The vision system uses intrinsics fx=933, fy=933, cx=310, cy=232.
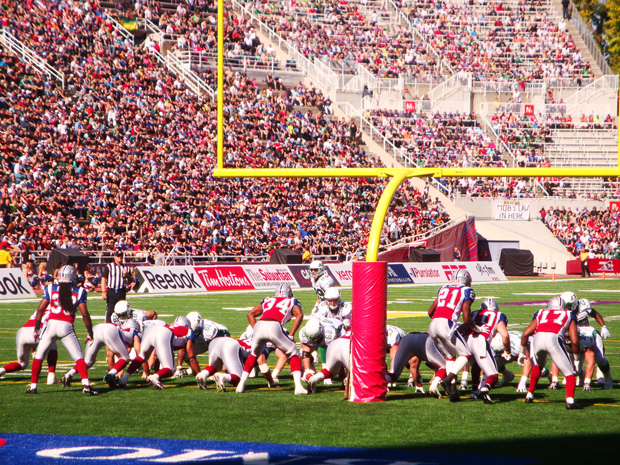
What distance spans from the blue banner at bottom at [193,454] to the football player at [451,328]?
8.64 feet

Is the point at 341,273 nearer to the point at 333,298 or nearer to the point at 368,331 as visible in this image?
the point at 333,298

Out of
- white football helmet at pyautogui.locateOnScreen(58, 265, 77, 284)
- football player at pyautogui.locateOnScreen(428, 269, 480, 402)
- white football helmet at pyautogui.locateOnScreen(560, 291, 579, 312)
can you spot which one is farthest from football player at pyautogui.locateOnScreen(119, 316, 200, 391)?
white football helmet at pyautogui.locateOnScreen(560, 291, 579, 312)

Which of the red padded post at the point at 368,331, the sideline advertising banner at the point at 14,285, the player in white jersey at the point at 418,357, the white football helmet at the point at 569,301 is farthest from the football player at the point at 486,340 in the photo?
the sideline advertising banner at the point at 14,285

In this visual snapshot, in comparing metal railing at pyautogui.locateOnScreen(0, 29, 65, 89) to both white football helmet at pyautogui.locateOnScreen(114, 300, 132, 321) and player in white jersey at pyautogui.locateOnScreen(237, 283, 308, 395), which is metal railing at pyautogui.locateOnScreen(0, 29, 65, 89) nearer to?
white football helmet at pyautogui.locateOnScreen(114, 300, 132, 321)

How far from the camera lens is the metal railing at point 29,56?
3362 centimetres

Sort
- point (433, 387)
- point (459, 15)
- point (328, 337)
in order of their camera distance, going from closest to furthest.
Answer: point (433, 387) < point (328, 337) < point (459, 15)

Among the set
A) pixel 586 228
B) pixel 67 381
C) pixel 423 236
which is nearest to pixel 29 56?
pixel 423 236

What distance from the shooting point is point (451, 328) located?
9875mm

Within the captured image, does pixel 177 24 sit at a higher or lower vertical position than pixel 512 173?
higher

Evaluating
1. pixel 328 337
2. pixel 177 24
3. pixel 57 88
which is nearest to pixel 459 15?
pixel 177 24

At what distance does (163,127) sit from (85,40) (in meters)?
5.23

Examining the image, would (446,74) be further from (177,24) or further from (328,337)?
(328,337)

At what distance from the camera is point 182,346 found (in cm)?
1138

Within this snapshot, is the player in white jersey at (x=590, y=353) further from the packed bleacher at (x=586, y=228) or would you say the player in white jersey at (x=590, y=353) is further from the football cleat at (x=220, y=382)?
the packed bleacher at (x=586, y=228)
